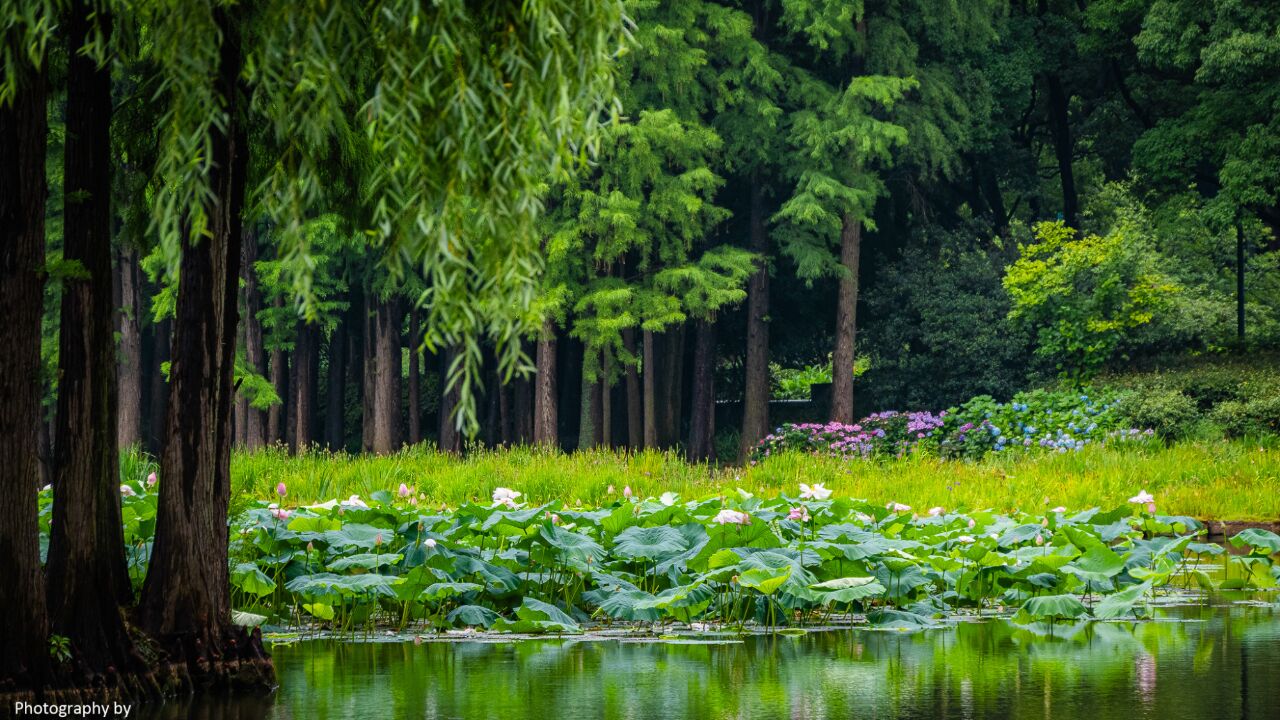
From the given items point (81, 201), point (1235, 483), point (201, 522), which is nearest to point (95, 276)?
point (81, 201)

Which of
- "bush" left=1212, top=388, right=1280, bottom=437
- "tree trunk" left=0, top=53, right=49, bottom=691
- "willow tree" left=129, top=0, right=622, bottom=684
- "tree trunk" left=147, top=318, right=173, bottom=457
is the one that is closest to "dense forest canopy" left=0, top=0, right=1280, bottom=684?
"tree trunk" left=147, top=318, right=173, bottom=457

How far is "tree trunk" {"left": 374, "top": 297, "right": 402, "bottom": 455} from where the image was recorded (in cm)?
3173

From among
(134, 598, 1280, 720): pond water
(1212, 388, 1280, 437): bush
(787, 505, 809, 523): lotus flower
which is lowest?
(134, 598, 1280, 720): pond water

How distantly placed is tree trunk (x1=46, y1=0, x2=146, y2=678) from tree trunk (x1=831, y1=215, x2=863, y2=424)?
80.9 feet

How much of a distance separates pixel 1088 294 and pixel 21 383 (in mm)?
26520

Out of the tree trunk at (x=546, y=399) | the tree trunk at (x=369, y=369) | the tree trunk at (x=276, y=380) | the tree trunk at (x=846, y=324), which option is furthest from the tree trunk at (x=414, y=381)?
the tree trunk at (x=846, y=324)

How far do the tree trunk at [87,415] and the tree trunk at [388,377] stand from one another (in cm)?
2444

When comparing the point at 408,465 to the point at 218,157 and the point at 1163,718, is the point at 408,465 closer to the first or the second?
the point at 218,157

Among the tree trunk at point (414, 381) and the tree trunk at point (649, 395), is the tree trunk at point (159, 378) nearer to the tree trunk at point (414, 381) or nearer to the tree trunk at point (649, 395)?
the tree trunk at point (414, 381)

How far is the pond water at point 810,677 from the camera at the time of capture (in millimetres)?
6641

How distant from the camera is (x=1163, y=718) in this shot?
21.0 feet

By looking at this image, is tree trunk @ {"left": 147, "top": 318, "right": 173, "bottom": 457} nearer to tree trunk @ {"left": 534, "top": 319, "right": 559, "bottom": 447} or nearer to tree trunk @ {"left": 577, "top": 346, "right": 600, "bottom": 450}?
tree trunk @ {"left": 534, "top": 319, "right": 559, "bottom": 447}

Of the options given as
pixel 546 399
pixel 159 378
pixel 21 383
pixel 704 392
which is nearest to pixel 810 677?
pixel 21 383

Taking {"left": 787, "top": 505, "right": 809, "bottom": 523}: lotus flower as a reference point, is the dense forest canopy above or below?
above
